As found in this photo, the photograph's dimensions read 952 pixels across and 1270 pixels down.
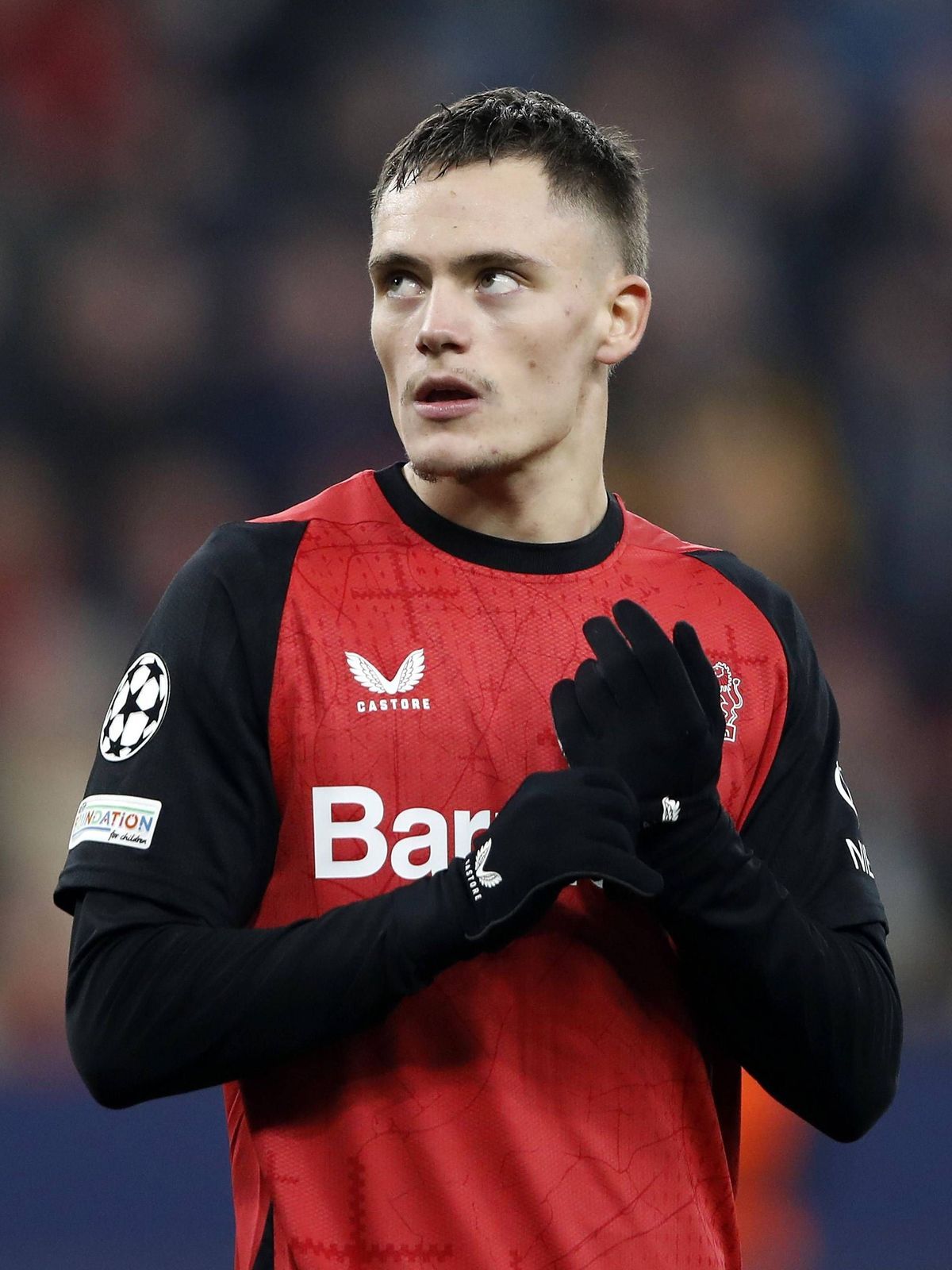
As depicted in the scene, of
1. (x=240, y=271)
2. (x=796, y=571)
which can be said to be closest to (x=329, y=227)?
(x=240, y=271)

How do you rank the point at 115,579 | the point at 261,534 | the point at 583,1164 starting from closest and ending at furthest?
the point at 583,1164 < the point at 261,534 < the point at 115,579

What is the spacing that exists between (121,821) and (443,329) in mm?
657

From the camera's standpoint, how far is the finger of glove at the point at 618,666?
1.93 metres

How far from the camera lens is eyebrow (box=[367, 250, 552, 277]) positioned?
81.7 inches

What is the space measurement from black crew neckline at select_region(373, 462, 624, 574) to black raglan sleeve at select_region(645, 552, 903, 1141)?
194 millimetres

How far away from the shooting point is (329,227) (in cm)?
655

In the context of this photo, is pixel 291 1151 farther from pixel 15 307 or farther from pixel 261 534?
pixel 15 307

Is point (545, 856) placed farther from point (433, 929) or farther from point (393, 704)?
point (393, 704)

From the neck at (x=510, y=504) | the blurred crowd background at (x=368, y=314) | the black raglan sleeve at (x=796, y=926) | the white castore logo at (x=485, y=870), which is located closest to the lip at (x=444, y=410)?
the neck at (x=510, y=504)

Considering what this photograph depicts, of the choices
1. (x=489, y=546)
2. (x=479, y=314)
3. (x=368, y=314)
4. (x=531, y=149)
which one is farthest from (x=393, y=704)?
(x=368, y=314)

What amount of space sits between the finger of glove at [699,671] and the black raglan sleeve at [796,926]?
0.11m

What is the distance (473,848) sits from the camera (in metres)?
1.90

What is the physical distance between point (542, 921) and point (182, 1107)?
234 centimetres

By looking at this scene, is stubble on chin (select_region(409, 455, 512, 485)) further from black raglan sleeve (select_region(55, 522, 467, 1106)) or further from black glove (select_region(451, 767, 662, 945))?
black glove (select_region(451, 767, 662, 945))
